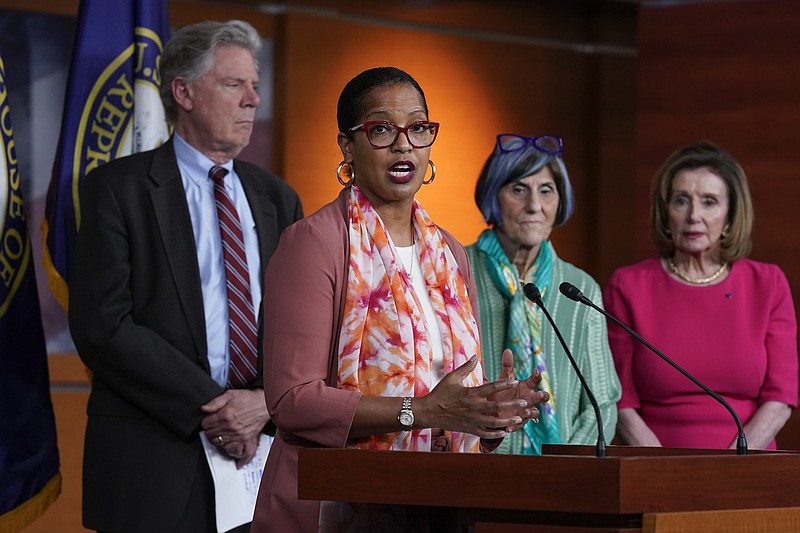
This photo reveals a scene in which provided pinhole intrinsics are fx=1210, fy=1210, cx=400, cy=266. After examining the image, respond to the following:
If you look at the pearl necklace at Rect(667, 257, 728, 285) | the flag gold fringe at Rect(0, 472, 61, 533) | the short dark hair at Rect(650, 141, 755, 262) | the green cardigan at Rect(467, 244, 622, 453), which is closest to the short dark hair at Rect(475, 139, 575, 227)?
the green cardigan at Rect(467, 244, 622, 453)

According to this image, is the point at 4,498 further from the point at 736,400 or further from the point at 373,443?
the point at 736,400

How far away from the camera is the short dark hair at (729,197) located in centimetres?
372

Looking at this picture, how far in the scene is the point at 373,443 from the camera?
7.07 ft

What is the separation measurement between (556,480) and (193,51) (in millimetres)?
2177

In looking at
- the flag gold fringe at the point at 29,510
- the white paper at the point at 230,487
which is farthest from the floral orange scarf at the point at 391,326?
the flag gold fringe at the point at 29,510

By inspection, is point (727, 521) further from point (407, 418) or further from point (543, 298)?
point (543, 298)

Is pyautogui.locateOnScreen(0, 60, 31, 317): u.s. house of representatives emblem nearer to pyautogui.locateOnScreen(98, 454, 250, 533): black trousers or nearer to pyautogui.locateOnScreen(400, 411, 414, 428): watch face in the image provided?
pyautogui.locateOnScreen(98, 454, 250, 533): black trousers

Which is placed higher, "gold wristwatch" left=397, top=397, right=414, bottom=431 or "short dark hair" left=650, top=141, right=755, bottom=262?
"short dark hair" left=650, top=141, right=755, bottom=262

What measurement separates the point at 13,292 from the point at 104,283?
20.6 inches

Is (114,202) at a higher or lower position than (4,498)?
higher

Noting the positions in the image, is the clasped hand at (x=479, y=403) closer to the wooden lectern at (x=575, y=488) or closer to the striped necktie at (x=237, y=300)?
the wooden lectern at (x=575, y=488)

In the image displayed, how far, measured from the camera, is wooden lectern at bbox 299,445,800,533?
5.68 ft

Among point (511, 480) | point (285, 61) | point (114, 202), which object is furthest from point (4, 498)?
point (285, 61)

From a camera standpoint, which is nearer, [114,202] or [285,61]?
[114,202]
